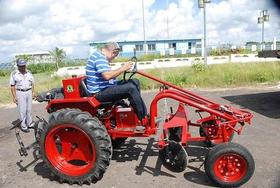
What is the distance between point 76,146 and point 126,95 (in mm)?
1056

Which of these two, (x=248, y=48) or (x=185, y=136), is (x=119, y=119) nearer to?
(x=185, y=136)

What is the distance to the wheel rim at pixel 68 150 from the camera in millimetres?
5395

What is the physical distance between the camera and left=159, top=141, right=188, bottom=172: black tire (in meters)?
5.03

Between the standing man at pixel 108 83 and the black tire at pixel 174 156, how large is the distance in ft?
2.04

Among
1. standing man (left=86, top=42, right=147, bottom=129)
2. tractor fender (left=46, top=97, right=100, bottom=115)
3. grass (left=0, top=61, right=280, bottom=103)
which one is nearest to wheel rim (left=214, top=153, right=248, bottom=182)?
standing man (left=86, top=42, right=147, bottom=129)

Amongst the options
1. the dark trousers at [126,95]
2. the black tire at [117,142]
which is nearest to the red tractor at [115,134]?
the dark trousers at [126,95]

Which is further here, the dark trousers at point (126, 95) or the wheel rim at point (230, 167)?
the dark trousers at point (126, 95)

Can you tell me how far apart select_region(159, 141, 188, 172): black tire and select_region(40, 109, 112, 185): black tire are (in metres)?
0.77

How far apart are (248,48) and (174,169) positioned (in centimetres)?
4720

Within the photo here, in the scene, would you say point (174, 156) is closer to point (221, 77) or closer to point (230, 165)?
point (230, 165)

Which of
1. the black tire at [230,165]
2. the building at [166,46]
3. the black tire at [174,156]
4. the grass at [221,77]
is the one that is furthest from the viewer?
the building at [166,46]

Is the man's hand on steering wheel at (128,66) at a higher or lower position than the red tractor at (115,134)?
higher

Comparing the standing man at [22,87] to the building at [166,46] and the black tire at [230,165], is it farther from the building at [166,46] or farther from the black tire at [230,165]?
the building at [166,46]

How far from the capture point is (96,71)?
5555 millimetres
